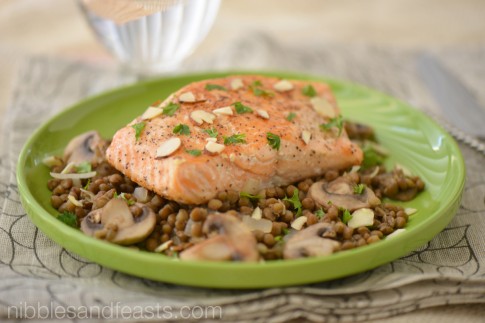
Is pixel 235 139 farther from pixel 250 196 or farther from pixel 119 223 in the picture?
pixel 119 223

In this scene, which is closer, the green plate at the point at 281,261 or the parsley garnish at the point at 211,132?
the green plate at the point at 281,261

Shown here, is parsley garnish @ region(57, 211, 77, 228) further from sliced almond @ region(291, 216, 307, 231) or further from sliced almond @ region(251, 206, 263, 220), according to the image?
sliced almond @ region(291, 216, 307, 231)

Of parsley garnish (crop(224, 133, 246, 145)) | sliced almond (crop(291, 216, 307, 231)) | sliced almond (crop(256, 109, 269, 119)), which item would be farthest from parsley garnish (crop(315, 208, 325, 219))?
sliced almond (crop(256, 109, 269, 119))

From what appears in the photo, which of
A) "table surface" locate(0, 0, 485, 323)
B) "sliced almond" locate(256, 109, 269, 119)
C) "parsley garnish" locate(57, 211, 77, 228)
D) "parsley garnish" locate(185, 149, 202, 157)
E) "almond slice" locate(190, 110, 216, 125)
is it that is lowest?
"table surface" locate(0, 0, 485, 323)

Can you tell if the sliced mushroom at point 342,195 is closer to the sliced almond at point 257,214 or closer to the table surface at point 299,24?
the sliced almond at point 257,214

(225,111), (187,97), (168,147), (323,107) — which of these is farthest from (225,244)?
(323,107)

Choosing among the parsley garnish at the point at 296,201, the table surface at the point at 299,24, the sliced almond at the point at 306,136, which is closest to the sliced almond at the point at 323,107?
the sliced almond at the point at 306,136

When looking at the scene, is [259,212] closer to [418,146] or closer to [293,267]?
[293,267]
